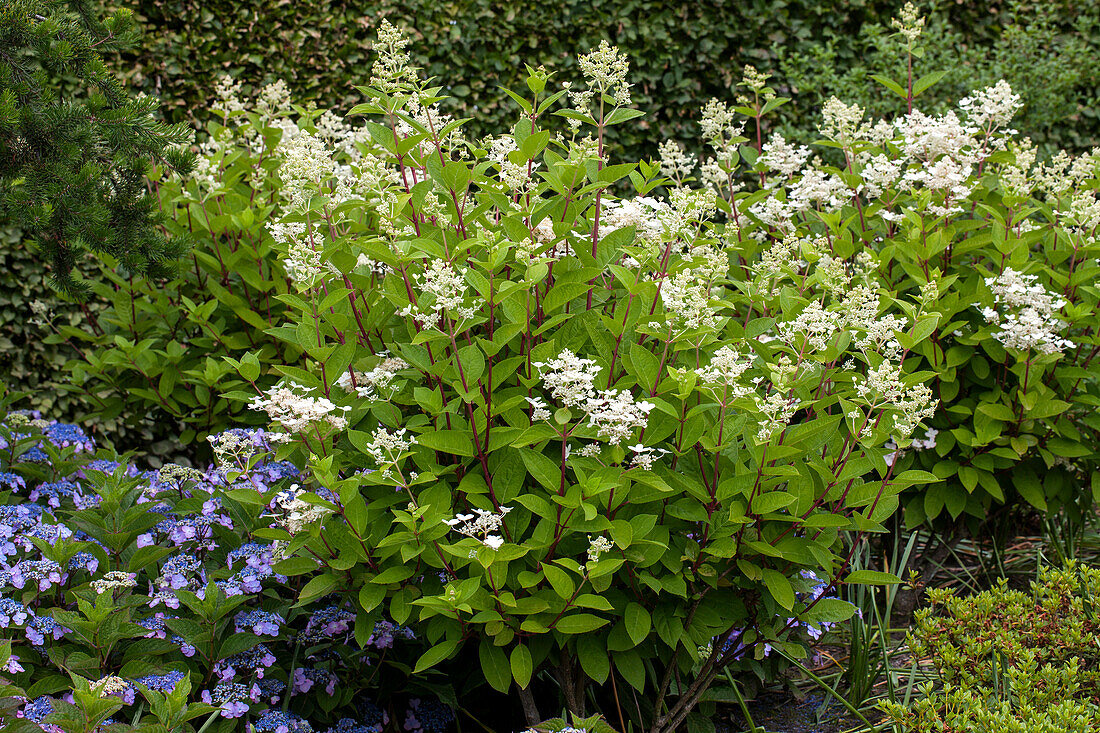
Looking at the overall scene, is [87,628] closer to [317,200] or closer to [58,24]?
[317,200]

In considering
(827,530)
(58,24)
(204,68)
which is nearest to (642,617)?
(827,530)

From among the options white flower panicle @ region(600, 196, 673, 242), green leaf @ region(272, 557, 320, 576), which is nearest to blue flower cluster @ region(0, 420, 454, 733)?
green leaf @ region(272, 557, 320, 576)

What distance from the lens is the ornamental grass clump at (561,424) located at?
218 centimetres

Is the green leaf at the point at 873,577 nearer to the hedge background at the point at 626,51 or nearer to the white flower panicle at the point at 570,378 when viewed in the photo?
the white flower panicle at the point at 570,378

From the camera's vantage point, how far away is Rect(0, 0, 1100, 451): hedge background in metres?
5.84

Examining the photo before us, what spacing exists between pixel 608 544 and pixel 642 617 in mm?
319

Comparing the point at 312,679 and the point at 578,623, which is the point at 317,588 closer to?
the point at 312,679

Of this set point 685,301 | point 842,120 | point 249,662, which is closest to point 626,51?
point 842,120

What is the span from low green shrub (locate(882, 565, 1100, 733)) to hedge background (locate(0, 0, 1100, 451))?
13.8 ft

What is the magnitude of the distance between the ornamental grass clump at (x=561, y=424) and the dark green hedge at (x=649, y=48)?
3.95 meters

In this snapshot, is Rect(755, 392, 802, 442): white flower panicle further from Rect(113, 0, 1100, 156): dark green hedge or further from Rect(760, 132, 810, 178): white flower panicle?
Rect(113, 0, 1100, 156): dark green hedge

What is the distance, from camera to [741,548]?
2.34 meters

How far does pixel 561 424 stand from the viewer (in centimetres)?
206

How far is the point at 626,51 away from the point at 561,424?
5329 mm
